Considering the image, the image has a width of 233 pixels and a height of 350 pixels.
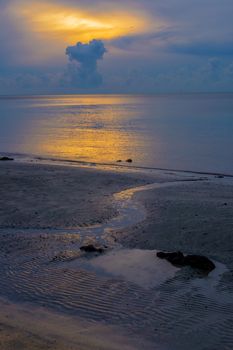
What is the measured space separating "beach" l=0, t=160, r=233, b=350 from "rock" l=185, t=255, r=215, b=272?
24 cm

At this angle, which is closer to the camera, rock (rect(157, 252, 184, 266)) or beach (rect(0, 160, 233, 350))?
beach (rect(0, 160, 233, 350))

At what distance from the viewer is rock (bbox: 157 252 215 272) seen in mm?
Answer: 10281

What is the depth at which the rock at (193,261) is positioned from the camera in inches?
405

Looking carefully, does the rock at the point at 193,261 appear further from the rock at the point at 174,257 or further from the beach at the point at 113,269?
the beach at the point at 113,269

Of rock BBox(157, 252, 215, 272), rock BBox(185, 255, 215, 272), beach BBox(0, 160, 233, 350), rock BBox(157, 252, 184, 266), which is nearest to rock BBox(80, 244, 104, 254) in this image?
beach BBox(0, 160, 233, 350)

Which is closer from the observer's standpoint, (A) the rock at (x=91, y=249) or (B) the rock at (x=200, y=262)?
(B) the rock at (x=200, y=262)


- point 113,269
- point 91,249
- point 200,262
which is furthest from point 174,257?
point 91,249

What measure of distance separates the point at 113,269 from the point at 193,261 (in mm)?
1768

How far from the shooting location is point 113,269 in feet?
34.5

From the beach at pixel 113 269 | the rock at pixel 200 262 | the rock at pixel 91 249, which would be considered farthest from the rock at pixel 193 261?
the rock at pixel 91 249

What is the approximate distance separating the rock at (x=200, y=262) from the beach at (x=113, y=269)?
239mm

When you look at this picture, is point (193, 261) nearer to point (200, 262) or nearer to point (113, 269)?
point (200, 262)

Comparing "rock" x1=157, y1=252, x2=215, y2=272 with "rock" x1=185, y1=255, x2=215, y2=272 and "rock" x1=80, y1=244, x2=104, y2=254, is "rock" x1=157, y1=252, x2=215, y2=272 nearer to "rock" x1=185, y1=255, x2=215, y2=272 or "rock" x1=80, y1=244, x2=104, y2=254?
"rock" x1=185, y1=255, x2=215, y2=272

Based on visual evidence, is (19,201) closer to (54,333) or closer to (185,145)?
(54,333)
